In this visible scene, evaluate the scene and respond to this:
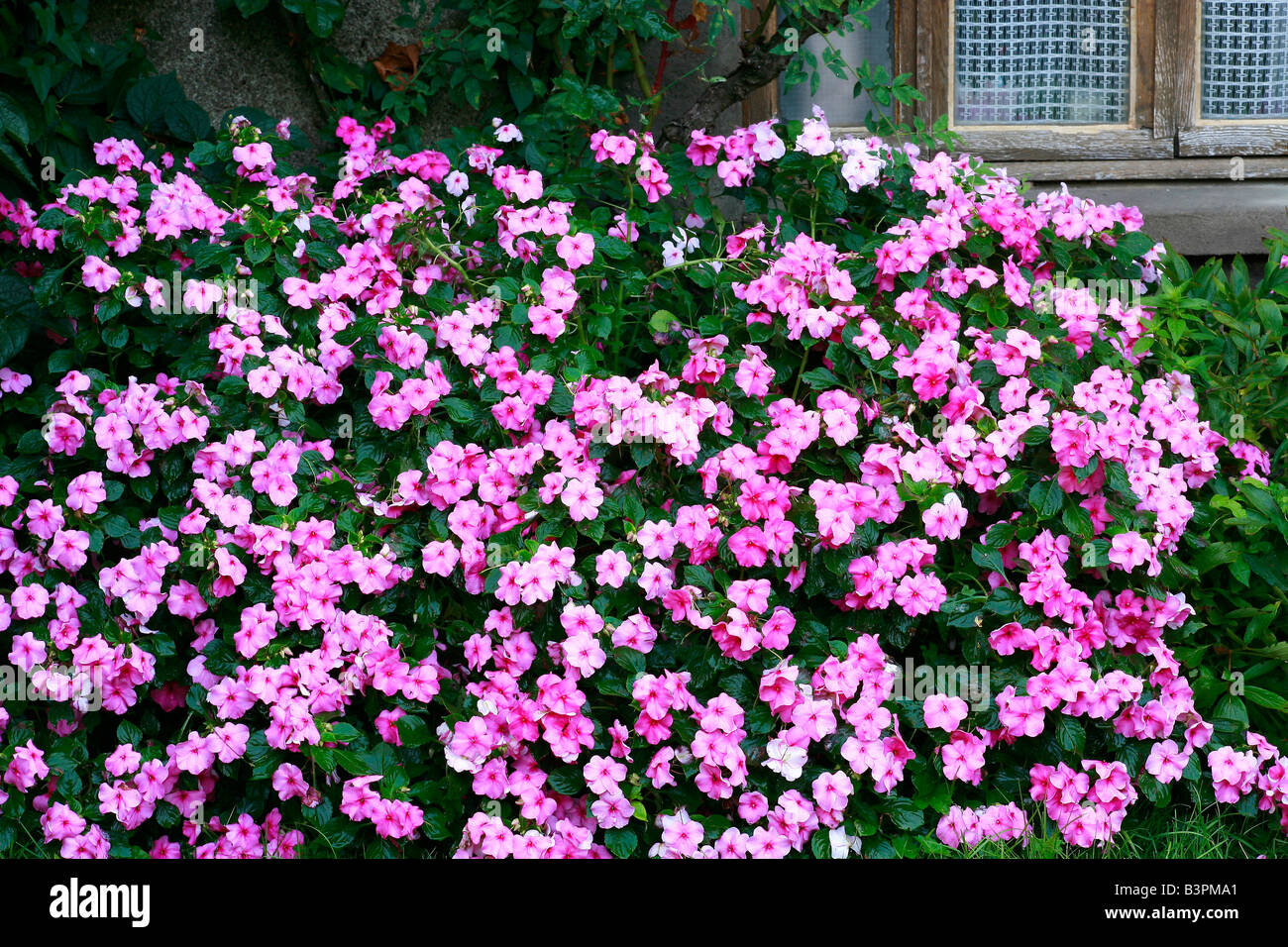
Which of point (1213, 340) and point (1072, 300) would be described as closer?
point (1072, 300)

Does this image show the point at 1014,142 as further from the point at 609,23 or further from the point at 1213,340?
the point at 609,23

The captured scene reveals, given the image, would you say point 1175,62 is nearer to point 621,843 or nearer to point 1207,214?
point 1207,214

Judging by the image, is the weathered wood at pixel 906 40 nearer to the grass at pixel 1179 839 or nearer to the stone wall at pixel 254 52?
the stone wall at pixel 254 52

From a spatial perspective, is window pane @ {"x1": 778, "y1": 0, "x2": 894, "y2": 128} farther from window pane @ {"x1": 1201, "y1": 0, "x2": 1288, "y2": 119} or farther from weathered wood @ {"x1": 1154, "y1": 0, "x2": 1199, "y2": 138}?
window pane @ {"x1": 1201, "y1": 0, "x2": 1288, "y2": 119}

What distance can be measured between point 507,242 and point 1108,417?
144 cm

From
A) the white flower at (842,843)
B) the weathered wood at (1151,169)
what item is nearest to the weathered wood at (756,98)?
the weathered wood at (1151,169)

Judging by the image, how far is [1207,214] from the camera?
12.6 ft

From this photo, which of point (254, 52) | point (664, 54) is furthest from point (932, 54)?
point (254, 52)

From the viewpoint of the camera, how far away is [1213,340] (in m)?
3.05

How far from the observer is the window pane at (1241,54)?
394 centimetres

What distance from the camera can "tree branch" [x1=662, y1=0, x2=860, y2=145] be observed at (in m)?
3.46

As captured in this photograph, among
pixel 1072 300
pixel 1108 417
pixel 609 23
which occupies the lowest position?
pixel 1108 417

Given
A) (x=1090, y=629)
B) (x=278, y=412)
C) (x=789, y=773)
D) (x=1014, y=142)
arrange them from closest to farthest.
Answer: (x=789, y=773) → (x=1090, y=629) → (x=278, y=412) → (x=1014, y=142)
